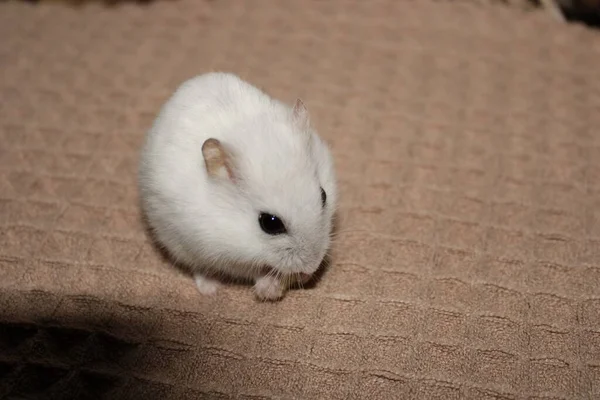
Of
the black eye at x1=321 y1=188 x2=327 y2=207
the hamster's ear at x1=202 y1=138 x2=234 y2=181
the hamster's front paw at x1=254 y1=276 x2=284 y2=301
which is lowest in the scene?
the hamster's front paw at x1=254 y1=276 x2=284 y2=301

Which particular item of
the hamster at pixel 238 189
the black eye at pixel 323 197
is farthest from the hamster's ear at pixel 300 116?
the black eye at pixel 323 197

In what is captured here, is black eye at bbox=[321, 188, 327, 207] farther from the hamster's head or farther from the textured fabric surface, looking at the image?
the textured fabric surface

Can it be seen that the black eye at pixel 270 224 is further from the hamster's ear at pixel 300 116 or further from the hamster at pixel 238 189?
the hamster's ear at pixel 300 116

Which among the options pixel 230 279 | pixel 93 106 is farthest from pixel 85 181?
pixel 230 279

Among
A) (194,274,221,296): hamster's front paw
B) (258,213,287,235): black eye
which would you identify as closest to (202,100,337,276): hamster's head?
(258,213,287,235): black eye

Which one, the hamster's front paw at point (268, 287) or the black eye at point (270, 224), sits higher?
the black eye at point (270, 224)

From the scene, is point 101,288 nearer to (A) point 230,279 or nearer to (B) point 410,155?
(A) point 230,279

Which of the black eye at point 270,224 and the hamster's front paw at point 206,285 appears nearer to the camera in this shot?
the black eye at point 270,224
